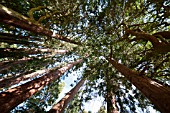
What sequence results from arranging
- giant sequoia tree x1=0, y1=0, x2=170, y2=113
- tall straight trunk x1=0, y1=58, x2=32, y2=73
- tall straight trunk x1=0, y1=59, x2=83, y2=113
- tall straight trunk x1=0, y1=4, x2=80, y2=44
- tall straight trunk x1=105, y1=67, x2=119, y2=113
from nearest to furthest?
tall straight trunk x1=0, y1=59, x2=83, y2=113, tall straight trunk x1=0, y1=4, x2=80, y2=44, giant sequoia tree x1=0, y1=0, x2=170, y2=113, tall straight trunk x1=105, y1=67, x2=119, y2=113, tall straight trunk x1=0, y1=58, x2=32, y2=73

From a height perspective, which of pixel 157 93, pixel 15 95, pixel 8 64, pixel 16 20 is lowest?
pixel 8 64

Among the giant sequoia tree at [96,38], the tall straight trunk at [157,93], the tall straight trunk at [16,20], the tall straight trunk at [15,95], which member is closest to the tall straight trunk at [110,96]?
the giant sequoia tree at [96,38]

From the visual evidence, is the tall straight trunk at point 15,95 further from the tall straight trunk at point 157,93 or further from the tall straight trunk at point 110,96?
the tall straight trunk at point 110,96

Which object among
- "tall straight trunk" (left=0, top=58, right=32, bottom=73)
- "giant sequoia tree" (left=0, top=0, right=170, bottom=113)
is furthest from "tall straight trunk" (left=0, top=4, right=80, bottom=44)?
"tall straight trunk" (left=0, top=58, right=32, bottom=73)

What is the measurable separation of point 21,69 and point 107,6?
10162 millimetres

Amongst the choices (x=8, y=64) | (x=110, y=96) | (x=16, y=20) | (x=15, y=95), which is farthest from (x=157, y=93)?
(x=8, y=64)

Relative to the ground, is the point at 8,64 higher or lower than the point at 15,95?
lower

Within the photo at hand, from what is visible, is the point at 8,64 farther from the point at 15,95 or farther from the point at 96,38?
the point at 15,95

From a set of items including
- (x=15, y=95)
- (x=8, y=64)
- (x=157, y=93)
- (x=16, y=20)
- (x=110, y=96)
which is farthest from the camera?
(x=8, y=64)

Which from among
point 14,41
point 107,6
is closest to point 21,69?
point 14,41

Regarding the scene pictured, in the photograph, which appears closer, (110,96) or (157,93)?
(157,93)

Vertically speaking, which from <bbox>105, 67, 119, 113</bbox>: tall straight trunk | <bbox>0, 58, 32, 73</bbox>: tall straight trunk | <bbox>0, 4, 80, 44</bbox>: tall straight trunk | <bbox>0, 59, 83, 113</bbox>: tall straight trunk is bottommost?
<bbox>105, 67, 119, 113</bbox>: tall straight trunk

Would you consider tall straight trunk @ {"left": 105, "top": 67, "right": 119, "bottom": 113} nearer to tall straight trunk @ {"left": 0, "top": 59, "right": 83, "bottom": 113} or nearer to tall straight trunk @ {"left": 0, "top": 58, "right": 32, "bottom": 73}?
tall straight trunk @ {"left": 0, "top": 59, "right": 83, "bottom": 113}

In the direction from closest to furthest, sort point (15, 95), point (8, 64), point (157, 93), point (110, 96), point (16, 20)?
1. point (157, 93)
2. point (15, 95)
3. point (16, 20)
4. point (110, 96)
5. point (8, 64)
